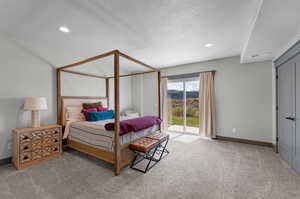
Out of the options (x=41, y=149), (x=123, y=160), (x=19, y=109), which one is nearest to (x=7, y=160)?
(x=41, y=149)

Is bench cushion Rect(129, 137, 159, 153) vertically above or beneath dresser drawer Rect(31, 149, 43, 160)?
above

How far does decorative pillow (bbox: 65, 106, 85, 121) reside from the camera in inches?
133

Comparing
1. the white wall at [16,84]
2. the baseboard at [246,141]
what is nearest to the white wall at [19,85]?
the white wall at [16,84]

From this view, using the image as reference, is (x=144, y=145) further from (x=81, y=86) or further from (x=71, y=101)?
(x=81, y=86)

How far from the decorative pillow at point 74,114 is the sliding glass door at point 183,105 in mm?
3198

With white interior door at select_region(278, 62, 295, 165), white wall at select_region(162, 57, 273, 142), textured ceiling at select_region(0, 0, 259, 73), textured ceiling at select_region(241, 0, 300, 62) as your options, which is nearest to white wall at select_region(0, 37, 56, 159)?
textured ceiling at select_region(0, 0, 259, 73)

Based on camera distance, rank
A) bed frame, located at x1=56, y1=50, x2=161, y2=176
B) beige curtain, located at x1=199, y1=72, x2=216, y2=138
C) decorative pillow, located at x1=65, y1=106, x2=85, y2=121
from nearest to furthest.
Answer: bed frame, located at x1=56, y1=50, x2=161, y2=176 < decorative pillow, located at x1=65, y1=106, x2=85, y2=121 < beige curtain, located at x1=199, y1=72, x2=216, y2=138

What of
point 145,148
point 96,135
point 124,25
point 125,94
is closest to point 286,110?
point 145,148

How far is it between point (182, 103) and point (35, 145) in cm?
433

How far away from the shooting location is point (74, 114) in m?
3.46

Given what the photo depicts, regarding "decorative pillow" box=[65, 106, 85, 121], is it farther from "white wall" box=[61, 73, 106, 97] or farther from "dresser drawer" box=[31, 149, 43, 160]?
"dresser drawer" box=[31, 149, 43, 160]

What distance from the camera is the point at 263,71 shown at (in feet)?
11.5

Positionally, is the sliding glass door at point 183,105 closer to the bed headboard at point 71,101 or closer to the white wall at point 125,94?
the white wall at point 125,94

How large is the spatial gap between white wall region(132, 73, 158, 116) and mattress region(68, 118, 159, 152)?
2332mm
